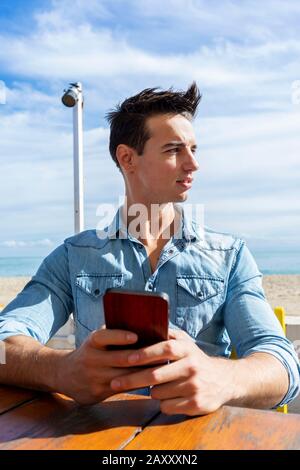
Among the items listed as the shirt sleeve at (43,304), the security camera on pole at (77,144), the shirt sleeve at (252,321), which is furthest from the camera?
the security camera on pole at (77,144)

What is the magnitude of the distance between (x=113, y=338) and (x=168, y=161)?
1084 millimetres

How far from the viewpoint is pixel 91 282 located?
1.74 m

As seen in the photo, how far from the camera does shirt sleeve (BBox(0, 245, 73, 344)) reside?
1.47m

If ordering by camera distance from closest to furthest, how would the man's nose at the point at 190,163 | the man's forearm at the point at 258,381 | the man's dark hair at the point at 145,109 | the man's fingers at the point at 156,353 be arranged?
the man's fingers at the point at 156,353 < the man's forearm at the point at 258,381 < the man's nose at the point at 190,163 < the man's dark hair at the point at 145,109

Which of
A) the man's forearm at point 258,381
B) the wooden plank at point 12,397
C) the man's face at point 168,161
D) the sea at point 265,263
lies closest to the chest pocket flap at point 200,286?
the man's face at point 168,161

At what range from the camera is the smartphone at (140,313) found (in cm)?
85

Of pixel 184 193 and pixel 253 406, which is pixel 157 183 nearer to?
pixel 184 193

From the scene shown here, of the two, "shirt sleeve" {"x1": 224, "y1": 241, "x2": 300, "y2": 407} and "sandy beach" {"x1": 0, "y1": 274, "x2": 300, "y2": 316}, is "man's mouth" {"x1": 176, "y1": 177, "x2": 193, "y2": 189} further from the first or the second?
"sandy beach" {"x1": 0, "y1": 274, "x2": 300, "y2": 316}

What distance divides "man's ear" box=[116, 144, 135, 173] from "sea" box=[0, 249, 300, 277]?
30331mm

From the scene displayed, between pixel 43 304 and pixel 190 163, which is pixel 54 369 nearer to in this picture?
pixel 43 304

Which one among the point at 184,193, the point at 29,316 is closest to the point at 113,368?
the point at 29,316

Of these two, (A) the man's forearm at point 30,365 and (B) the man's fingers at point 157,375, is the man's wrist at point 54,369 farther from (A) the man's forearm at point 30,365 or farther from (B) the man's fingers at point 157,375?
(B) the man's fingers at point 157,375

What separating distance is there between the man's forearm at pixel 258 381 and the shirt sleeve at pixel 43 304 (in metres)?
0.62

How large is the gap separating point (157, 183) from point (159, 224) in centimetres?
17
